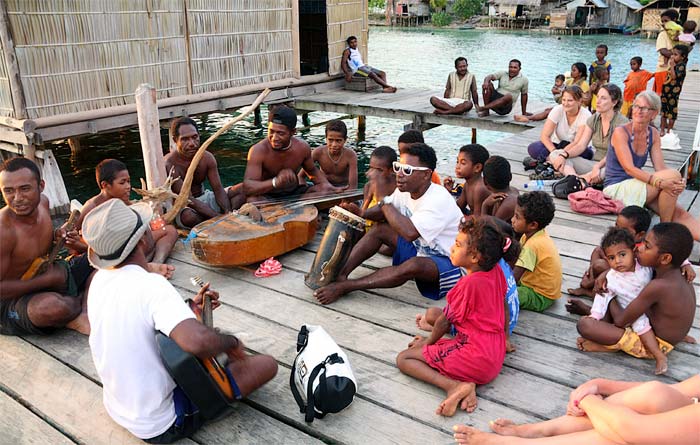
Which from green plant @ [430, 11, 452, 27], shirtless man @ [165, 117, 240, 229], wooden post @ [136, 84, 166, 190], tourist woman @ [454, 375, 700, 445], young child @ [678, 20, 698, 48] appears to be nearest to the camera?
tourist woman @ [454, 375, 700, 445]

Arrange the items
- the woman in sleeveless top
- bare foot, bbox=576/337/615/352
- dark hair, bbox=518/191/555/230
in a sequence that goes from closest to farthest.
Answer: bare foot, bbox=576/337/615/352
dark hair, bbox=518/191/555/230
the woman in sleeveless top

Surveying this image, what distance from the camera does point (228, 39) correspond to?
9367mm

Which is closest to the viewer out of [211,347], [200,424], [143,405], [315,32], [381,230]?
[211,347]

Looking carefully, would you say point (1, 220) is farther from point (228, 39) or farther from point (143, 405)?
point (228, 39)

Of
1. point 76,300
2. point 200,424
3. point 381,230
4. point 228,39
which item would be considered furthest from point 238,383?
point 228,39

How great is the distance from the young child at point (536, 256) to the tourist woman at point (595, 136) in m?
2.63

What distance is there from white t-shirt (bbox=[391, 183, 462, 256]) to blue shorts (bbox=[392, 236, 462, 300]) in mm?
52

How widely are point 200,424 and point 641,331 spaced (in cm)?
227

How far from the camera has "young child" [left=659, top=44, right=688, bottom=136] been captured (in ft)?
26.6

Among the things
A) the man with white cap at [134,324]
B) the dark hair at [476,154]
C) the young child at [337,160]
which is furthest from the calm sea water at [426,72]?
the man with white cap at [134,324]

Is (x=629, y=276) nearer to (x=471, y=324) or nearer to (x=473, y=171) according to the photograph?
(x=471, y=324)

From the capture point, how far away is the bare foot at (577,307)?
11.3ft

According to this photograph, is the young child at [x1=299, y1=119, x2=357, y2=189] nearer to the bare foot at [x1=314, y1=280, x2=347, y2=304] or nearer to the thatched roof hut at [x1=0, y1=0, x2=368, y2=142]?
the bare foot at [x1=314, y1=280, x2=347, y2=304]

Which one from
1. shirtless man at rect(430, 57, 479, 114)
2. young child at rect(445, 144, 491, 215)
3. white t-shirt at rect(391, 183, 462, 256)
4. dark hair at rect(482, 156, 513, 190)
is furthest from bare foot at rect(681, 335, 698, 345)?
shirtless man at rect(430, 57, 479, 114)
